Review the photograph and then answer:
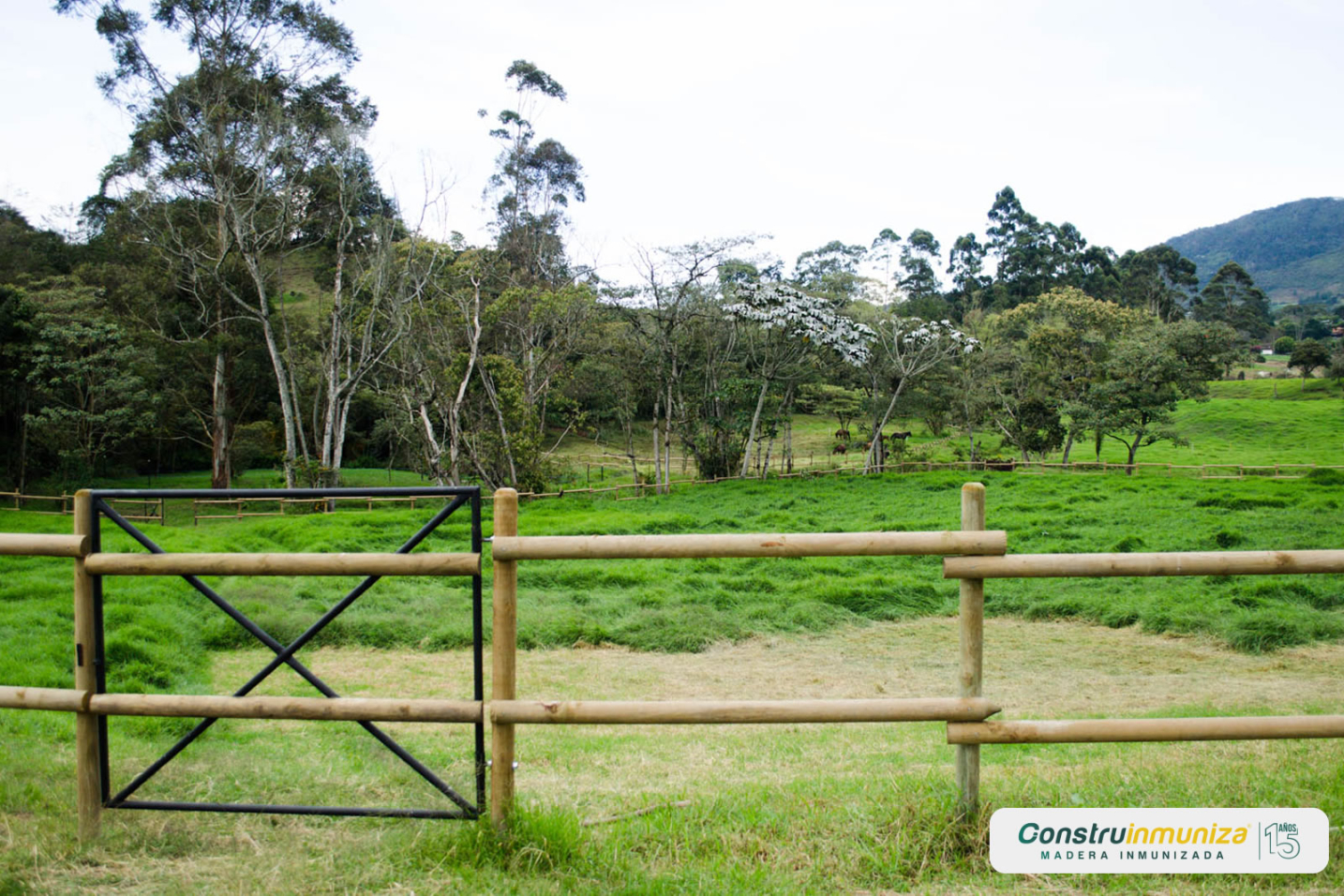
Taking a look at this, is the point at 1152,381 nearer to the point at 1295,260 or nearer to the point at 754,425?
the point at 754,425

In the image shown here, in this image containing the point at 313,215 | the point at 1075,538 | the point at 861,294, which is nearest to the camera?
the point at 1075,538

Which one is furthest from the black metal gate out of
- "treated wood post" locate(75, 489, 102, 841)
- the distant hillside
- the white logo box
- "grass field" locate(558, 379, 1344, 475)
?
the distant hillside

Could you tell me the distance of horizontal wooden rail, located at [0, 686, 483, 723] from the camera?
3.10 metres

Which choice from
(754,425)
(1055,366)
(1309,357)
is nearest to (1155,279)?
(1309,357)

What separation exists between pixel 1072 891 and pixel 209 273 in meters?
30.1

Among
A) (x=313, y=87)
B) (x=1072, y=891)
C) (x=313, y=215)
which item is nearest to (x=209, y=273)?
(x=313, y=215)

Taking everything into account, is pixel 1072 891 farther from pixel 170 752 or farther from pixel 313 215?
pixel 313 215

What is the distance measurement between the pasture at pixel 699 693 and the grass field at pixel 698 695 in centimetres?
2

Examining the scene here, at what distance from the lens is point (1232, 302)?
80062mm

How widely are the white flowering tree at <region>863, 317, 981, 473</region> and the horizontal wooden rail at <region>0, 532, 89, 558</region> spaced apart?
28.3 meters

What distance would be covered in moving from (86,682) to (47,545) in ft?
1.75

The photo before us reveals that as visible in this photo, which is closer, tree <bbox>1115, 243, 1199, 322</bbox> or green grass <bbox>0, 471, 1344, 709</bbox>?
green grass <bbox>0, 471, 1344, 709</bbox>

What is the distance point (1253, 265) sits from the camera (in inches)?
7466

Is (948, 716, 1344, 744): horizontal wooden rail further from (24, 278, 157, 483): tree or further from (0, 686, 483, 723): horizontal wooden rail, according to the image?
(24, 278, 157, 483): tree
